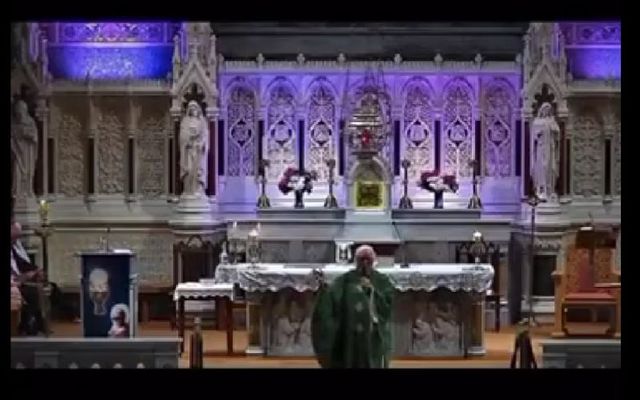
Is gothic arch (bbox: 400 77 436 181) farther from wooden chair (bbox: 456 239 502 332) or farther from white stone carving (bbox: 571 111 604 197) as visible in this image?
white stone carving (bbox: 571 111 604 197)

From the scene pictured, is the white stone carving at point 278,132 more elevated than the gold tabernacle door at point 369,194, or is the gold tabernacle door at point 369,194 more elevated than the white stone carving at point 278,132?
the white stone carving at point 278,132

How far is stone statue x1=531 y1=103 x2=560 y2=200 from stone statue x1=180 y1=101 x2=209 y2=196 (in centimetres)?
373

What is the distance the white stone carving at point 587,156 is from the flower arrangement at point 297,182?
3023 mm

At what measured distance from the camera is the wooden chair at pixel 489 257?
16.3 metres

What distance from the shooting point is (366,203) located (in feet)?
55.0

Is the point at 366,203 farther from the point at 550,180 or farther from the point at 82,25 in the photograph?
the point at 82,25

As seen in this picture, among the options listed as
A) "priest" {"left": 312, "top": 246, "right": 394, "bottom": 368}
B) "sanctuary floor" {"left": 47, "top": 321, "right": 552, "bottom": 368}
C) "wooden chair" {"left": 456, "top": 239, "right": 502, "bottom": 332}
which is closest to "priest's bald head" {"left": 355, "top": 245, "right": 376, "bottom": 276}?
"priest" {"left": 312, "top": 246, "right": 394, "bottom": 368}

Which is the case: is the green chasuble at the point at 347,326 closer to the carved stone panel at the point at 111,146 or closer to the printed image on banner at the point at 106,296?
the printed image on banner at the point at 106,296

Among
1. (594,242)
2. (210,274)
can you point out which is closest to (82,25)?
→ (210,274)

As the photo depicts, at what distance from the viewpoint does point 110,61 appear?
17.5 metres

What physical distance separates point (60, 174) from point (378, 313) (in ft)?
22.8

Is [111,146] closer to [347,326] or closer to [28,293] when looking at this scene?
[28,293]

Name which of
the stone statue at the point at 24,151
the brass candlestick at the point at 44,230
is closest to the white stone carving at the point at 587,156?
the brass candlestick at the point at 44,230

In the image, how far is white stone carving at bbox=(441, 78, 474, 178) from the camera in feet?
57.5
